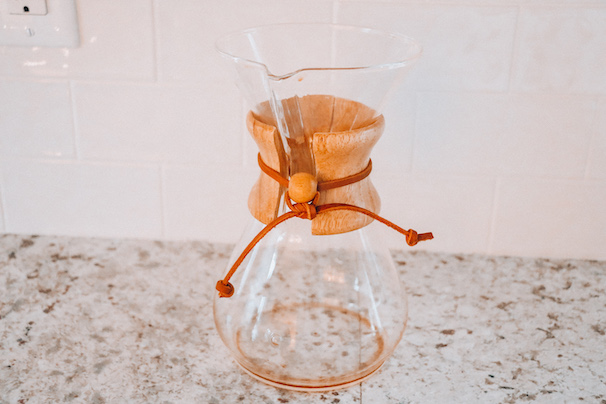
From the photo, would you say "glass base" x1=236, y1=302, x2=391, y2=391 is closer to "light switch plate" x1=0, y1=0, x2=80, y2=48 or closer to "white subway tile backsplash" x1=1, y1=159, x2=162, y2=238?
"white subway tile backsplash" x1=1, y1=159, x2=162, y2=238

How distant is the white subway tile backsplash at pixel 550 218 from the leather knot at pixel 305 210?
0.39 meters

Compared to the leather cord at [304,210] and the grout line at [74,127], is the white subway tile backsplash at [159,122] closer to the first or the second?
the grout line at [74,127]

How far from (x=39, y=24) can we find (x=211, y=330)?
0.43m

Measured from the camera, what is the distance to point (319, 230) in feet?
1.68

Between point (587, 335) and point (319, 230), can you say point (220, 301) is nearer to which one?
point (319, 230)

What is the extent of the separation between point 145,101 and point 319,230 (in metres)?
0.37

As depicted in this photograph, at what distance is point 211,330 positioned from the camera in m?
0.65

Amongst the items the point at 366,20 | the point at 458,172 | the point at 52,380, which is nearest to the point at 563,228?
the point at 458,172

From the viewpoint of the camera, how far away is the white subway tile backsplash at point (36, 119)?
0.77 metres

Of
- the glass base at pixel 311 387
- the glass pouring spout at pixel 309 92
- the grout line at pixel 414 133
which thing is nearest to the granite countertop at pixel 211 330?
the glass base at pixel 311 387

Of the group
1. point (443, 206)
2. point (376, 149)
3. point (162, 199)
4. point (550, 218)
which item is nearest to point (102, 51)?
point (162, 199)

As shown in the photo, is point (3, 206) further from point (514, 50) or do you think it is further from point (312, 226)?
point (514, 50)

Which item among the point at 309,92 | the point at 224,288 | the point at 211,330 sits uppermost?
the point at 309,92

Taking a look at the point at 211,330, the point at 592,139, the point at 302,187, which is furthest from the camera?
the point at 592,139
